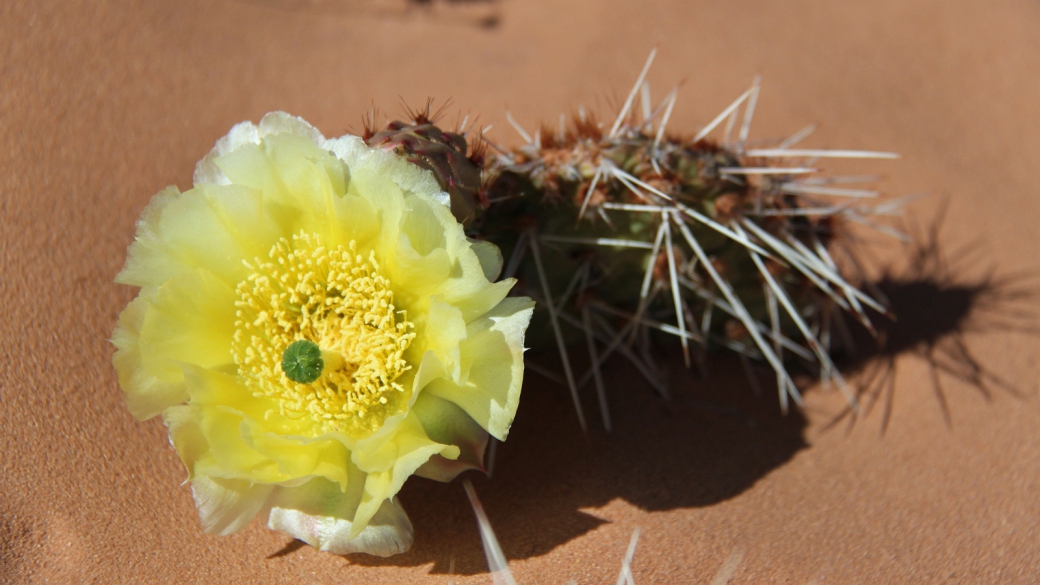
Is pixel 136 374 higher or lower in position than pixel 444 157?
lower

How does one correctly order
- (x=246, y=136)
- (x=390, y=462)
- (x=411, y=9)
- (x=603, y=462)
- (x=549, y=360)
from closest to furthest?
(x=390, y=462), (x=246, y=136), (x=603, y=462), (x=549, y=360), (x=411, y=9)

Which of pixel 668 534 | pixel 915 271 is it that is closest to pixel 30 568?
pixel 668 534

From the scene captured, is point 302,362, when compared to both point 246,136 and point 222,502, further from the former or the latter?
point 246,136

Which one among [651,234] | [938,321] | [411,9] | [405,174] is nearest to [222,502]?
[405,174]

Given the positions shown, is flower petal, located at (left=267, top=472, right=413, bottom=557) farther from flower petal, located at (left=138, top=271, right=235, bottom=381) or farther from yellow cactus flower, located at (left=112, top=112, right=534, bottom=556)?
flower petal, located at (left=138, top=271, right=235, bottom=381)

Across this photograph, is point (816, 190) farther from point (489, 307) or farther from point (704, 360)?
point (489, 307)

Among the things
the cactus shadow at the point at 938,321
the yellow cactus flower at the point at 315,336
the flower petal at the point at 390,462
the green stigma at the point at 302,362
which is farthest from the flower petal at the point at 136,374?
the cactus shadow at the point at 938,321
